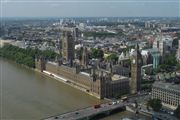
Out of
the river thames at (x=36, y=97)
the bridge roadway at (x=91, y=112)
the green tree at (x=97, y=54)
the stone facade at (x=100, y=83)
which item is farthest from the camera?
the green tree at (x=97, y=54)

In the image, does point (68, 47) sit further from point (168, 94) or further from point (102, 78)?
point (168, 94)

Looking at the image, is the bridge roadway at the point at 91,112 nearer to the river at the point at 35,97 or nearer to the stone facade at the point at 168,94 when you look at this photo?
the river at the point at 35,97

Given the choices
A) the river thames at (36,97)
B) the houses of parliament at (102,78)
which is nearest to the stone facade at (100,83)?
the houses of parliament at (102,78)

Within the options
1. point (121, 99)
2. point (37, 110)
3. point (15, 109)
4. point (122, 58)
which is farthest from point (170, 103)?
point (122, 58)

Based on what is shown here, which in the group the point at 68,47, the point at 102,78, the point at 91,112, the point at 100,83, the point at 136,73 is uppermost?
the point at 68,47

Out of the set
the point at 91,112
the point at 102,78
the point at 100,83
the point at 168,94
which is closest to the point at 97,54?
the point at 102,78

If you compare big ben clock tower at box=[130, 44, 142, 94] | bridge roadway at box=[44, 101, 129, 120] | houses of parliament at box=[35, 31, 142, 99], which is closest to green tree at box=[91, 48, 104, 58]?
houses of parliament at box=[35, 31, 142, 99]

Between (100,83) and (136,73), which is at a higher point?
(136,73)
